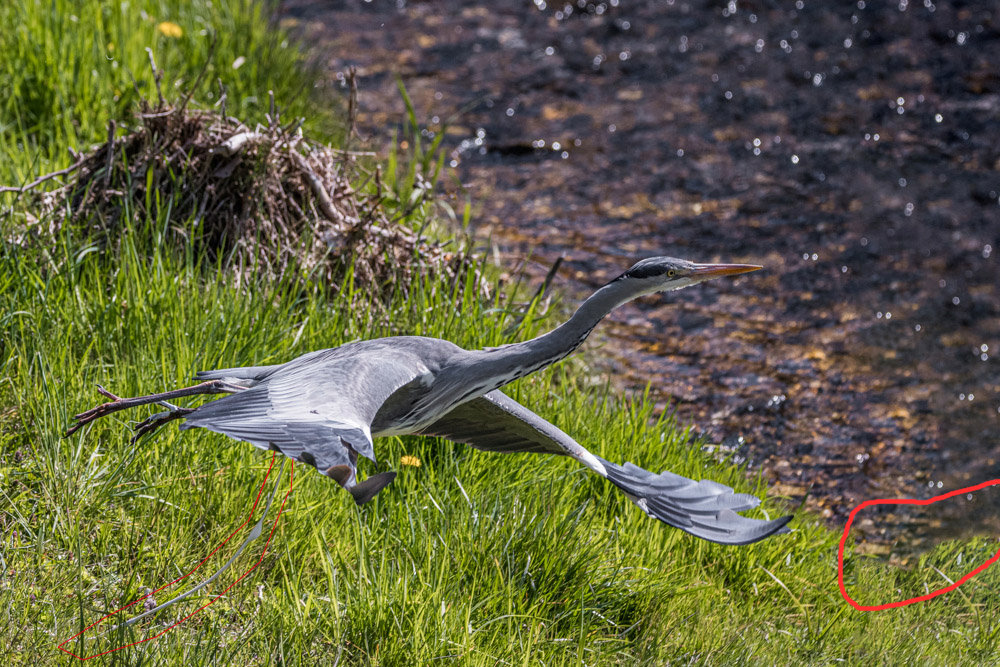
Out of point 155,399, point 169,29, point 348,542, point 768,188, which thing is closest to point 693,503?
point 348,542

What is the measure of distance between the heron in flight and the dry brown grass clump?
1.62m

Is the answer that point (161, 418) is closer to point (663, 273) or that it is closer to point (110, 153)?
point (663, 273)

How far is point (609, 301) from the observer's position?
285 cm

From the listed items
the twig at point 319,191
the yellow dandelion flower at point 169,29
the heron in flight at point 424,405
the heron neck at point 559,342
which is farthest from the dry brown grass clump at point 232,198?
the heron neck at point 559,342

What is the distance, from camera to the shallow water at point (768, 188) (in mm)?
5402

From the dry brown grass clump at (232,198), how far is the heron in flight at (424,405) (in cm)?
162

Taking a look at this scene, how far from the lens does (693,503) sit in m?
3.15

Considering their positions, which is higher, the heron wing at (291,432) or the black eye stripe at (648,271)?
the black eye stripe at (648,271)

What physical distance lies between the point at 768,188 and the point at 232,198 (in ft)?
13.0

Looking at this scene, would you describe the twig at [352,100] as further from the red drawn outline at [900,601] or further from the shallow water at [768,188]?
the red drawn outline at [900,601]

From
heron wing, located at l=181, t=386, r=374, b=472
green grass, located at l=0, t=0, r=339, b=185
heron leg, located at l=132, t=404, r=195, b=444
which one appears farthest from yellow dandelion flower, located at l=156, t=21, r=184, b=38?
heron wing, located at l=181, t=386, r=374, b=472

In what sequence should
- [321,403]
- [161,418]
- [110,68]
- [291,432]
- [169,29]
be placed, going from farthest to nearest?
[169,29]
[110,68]
[161,418]
[321,403]
[291,432]

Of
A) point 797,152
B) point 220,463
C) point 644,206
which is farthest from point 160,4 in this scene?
point 797,152

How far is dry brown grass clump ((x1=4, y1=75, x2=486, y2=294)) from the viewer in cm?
472
